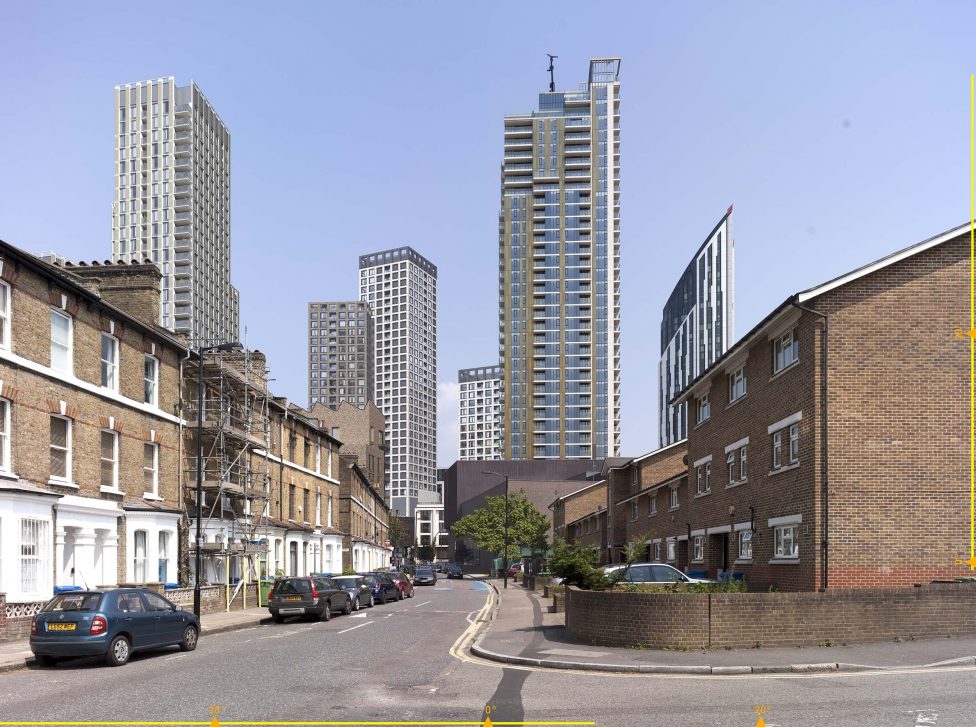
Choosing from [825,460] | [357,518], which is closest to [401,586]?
[357,518]

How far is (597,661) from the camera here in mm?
16516

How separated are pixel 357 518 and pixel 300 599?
41727 millimetres

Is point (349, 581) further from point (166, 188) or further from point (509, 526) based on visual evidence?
point (166, 188)

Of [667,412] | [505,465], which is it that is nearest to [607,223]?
[667,412]

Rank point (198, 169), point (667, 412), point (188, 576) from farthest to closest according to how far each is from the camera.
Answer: point (667, 412) → point (198, 169) → point (188, 576)

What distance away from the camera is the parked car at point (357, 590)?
124ft

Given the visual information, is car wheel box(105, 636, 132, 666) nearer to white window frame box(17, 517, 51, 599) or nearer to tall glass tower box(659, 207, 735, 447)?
white window frame box(17, 517, 51, 599)

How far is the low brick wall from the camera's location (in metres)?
17.8

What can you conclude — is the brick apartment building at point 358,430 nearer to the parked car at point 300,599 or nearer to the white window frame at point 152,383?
the white window frame at point 152,383

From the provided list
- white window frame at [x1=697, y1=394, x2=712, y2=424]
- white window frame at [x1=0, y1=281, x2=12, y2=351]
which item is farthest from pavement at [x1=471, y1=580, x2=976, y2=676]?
white window frame at [x1=697, y1=394, x2=712, y2=424]

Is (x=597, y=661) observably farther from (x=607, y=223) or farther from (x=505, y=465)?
(x=607, y=223)

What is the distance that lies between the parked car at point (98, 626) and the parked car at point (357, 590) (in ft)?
56.8

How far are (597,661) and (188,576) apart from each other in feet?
72.0

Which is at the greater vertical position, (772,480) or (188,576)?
(772,480)
